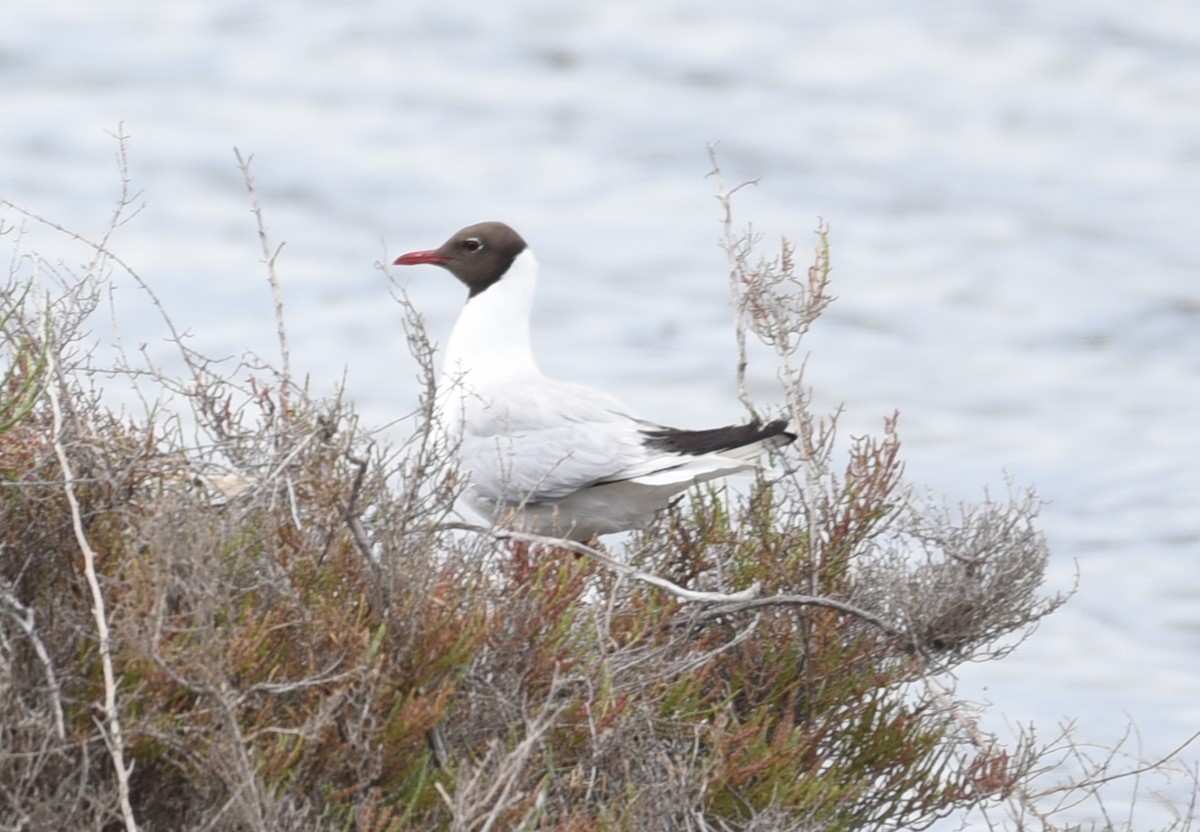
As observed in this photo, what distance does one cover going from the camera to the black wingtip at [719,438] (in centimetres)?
480

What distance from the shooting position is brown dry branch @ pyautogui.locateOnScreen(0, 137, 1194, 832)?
333 centimetres

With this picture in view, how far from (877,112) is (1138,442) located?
7.43 metres

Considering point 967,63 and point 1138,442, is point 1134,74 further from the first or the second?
point 1138,442

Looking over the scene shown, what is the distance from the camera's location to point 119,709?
10.8 ft

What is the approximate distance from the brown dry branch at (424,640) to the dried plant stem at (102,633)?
0.01 meters

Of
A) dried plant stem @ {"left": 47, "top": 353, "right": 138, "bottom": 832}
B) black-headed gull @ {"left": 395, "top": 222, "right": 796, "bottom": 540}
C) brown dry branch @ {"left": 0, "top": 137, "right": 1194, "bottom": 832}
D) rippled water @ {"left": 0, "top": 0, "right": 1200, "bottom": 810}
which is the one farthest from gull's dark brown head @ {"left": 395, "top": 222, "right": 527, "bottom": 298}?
rippled water @ {"left": 0, "top": 0, "right": 1200, "bottom": 810}

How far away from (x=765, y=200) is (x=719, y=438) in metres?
12.8

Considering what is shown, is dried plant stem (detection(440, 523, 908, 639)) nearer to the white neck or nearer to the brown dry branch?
the brown dry branch

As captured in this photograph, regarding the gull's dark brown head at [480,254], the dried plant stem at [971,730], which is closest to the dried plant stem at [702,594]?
the dried plant stem at [971,730]

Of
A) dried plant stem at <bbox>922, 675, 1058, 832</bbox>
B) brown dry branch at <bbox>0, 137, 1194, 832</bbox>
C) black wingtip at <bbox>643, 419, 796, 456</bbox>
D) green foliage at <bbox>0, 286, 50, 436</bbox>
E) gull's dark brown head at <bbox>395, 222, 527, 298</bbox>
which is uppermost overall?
gull's dark brown head at <bbox>395, 222, 527, 298</bbox>

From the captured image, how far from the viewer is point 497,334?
6137 millimetres

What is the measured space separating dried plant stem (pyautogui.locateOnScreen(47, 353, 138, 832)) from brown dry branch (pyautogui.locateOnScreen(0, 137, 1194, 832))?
0.04 ft

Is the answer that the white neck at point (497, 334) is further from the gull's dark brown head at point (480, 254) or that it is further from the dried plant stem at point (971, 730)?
the dried plant stem at point (971, 730)

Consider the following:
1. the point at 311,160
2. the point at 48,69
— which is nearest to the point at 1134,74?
the point at 311,160
